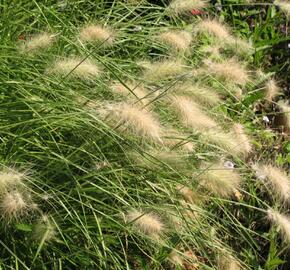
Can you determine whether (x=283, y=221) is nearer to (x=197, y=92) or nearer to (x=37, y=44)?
(x=197, y=92)

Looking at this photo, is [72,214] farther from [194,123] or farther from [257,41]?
[257,41]

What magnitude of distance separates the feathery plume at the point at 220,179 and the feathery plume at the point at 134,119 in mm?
301

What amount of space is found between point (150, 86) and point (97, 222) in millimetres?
790

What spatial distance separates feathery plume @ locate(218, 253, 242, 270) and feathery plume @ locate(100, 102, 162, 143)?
23.0 inches

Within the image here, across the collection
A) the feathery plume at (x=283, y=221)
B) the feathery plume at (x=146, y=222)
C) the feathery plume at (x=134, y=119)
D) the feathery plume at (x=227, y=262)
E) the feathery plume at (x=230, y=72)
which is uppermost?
the feathery plume at (x=134, y=119)

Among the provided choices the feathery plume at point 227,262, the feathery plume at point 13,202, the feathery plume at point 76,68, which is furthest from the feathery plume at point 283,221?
the feathery plume at point 13,202

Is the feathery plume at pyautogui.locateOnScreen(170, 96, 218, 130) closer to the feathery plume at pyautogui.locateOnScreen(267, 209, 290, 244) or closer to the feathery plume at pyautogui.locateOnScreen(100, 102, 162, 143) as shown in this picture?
the feathery plume at pyautogui.locateOnScreen(100, 102, 162, 143)

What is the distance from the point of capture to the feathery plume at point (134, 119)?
2168 mm

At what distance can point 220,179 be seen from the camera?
2438mm

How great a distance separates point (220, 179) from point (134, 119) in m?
0.43

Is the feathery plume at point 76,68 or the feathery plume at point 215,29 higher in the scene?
the feathery plume at point 76,68

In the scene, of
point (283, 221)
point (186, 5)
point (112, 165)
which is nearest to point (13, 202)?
point (112, 165)

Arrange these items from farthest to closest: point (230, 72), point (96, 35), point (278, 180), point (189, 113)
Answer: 1. point (230, 72)
2. point (96, 35)
3. point (278, 180)
4. point (189, 113)

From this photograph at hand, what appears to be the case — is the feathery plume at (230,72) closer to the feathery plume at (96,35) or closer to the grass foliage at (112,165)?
the grass foliage at (112,165)
